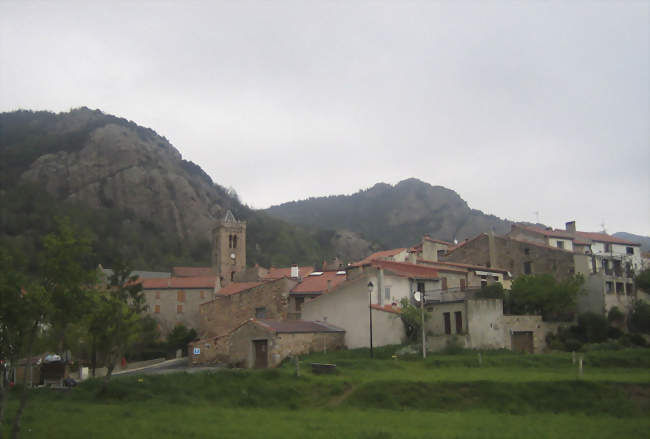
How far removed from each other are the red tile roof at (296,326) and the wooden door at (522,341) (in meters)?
10.8

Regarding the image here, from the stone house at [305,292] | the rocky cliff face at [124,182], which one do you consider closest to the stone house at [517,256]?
the stone house at [305,292]

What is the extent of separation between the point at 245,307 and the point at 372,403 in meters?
28.9

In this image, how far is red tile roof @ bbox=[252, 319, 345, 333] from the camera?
34.1 meters

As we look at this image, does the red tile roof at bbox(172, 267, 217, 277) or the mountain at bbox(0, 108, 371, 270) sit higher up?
the mountain at bbox(0, 108, 371, 270)

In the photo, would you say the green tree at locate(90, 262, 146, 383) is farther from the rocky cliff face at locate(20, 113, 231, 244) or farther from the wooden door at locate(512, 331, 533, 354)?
the rocky cliff face at locate(20, 113, 231, 244)

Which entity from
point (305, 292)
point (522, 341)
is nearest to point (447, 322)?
point (522, 341)

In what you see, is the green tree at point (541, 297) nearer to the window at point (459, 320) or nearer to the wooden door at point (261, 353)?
the window at point (459, 320)

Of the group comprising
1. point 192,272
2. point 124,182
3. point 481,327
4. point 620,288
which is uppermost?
point 124,182

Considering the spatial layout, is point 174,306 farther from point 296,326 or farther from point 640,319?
point 640,319

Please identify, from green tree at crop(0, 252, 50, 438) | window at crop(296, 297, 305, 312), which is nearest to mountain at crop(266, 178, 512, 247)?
window at crop(296, 297, 305, 312)

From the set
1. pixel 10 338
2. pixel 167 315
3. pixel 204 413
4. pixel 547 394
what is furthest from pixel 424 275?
pixel 167 315

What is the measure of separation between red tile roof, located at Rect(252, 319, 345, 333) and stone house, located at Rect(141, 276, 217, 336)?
33640 millimetres

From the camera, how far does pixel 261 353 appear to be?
3394 centimetres

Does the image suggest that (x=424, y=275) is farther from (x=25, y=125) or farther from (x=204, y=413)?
(x=25, y=125)
